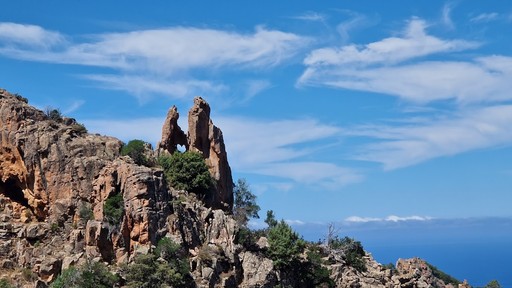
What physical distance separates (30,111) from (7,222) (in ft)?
43.5

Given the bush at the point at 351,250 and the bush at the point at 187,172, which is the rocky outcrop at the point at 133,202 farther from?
the bush at the point at 351,250

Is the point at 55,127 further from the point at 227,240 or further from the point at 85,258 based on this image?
the point at 227,240

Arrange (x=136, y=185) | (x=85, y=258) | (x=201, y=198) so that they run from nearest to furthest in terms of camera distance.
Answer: (x=85, y=258), (x=136, y=185), (x=201, y=198)

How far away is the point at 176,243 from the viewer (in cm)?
6588

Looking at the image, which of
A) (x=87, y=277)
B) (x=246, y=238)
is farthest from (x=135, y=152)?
(x=87, y=277)

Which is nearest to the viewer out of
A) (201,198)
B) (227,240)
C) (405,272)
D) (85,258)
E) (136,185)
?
(85,258)

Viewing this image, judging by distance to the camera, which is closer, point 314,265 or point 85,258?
point 85,258

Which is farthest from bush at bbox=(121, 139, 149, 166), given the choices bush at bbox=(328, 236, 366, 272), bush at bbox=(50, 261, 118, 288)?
bush at bbox=(328, 236, 366, 272)

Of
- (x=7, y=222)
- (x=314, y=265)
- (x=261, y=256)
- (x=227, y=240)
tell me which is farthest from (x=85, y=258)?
(x=314, y=265)

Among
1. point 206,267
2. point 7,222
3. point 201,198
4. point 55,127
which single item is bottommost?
point 206,267

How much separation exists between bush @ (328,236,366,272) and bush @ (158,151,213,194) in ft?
71.1

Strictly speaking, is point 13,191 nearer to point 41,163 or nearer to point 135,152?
point 41,163

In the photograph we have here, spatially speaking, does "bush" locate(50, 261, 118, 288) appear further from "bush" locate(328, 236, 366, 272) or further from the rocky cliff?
"bush" locate(328, 236, 366, 272)

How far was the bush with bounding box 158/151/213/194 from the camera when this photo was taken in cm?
7938
